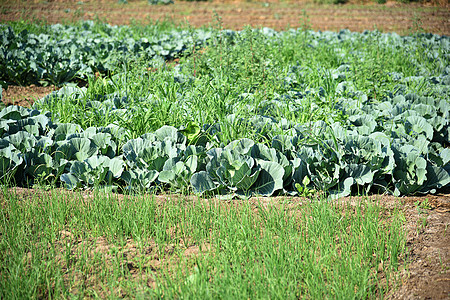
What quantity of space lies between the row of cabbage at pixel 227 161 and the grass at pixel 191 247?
0.22 m

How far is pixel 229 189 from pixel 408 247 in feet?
4.31

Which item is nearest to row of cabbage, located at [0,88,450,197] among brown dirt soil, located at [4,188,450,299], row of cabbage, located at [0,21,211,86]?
brown dirt soil, located at [4,188,450,299]

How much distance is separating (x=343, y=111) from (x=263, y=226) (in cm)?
206

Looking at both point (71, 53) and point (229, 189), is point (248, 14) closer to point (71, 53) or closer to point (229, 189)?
point (71, 53)

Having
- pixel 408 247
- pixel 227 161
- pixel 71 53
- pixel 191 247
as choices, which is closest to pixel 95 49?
pixel 71 53

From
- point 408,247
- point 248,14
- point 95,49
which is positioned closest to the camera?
point 408,247

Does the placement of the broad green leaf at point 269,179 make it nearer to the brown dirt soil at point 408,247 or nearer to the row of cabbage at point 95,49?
the brown dirt soil at point 408,247

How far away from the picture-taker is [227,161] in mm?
3039

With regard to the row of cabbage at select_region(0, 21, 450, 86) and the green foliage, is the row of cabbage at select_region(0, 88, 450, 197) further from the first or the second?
the row of cabbage at select_region(0, 21, 450, 86)

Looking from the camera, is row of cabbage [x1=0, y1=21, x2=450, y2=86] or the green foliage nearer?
the green foliage

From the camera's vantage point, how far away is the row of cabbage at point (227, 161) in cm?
299

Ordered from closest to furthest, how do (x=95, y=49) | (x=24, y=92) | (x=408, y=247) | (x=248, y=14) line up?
(x=408, y=247) → (x=24, y=92) → (x=95, y=49) → (x=248, y=14)

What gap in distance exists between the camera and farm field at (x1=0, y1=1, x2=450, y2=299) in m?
2.04

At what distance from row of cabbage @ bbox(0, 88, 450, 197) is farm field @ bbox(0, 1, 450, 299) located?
1 centimetres
